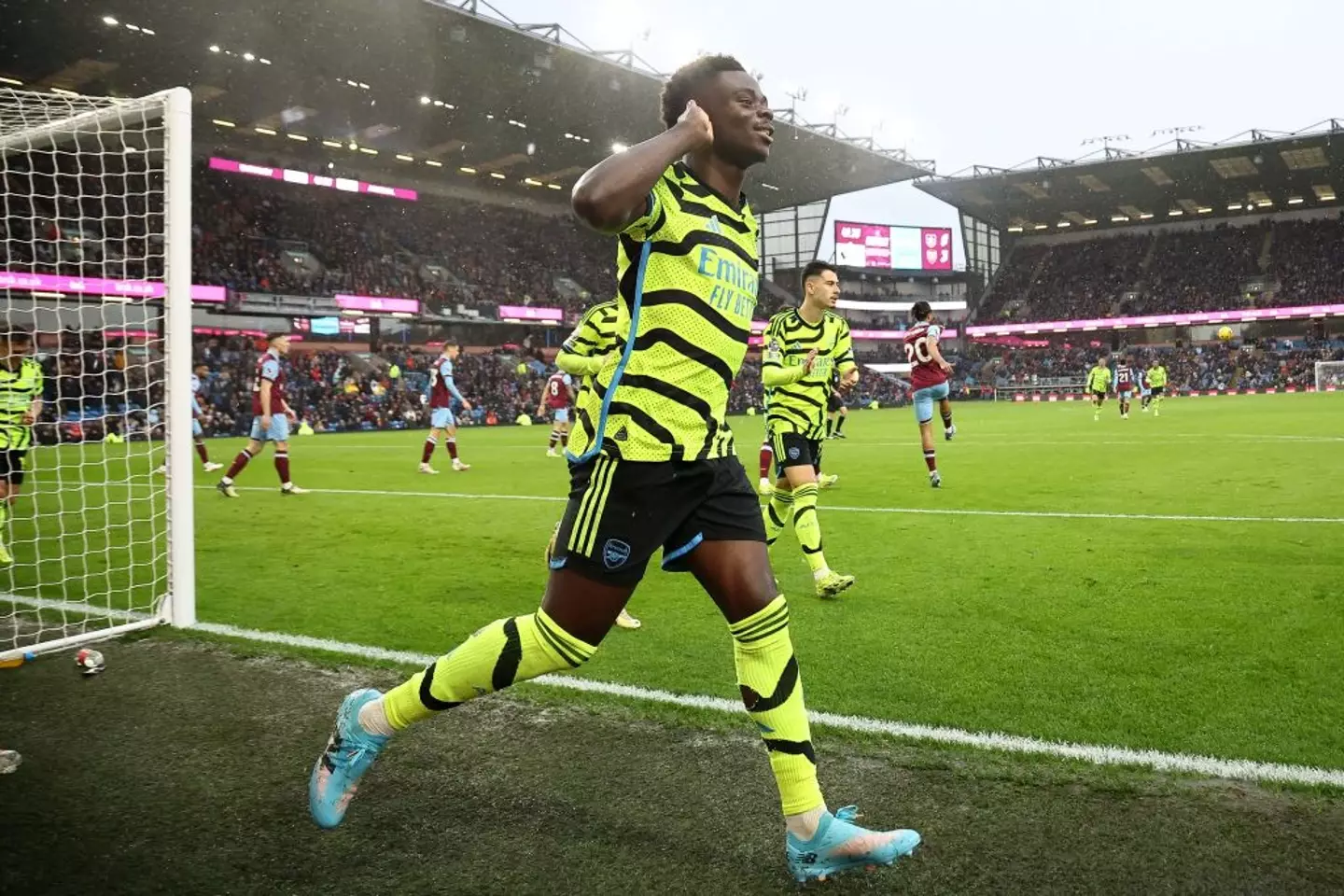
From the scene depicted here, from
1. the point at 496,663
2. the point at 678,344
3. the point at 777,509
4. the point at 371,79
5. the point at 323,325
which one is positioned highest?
the point at 371,79

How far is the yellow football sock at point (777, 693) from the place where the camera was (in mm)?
2570

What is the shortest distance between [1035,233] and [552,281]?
123 ft

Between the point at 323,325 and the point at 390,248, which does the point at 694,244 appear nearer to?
the point at 323,325

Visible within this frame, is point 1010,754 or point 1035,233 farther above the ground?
point 1035,233

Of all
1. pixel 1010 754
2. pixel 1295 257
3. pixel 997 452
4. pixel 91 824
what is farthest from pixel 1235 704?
pixel 1295 257

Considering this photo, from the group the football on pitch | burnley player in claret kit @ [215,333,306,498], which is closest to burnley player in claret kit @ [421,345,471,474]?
burnley player in claret kit @ [215,333,306,498]

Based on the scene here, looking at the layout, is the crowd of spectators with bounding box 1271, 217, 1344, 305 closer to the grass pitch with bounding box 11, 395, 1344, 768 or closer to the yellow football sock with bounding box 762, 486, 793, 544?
the grass pitch with bounding box 11, 395, 1344, 768

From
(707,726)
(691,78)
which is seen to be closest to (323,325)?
(707,726)

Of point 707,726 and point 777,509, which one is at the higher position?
point 777,509

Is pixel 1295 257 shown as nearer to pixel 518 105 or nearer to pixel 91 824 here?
pixel 518 105

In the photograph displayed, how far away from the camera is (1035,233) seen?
6669cm

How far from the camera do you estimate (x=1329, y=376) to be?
155ft

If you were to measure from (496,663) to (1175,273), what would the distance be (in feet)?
217

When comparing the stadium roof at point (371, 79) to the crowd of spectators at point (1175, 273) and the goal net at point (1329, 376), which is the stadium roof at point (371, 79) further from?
the goal net at point (1329, 376)
